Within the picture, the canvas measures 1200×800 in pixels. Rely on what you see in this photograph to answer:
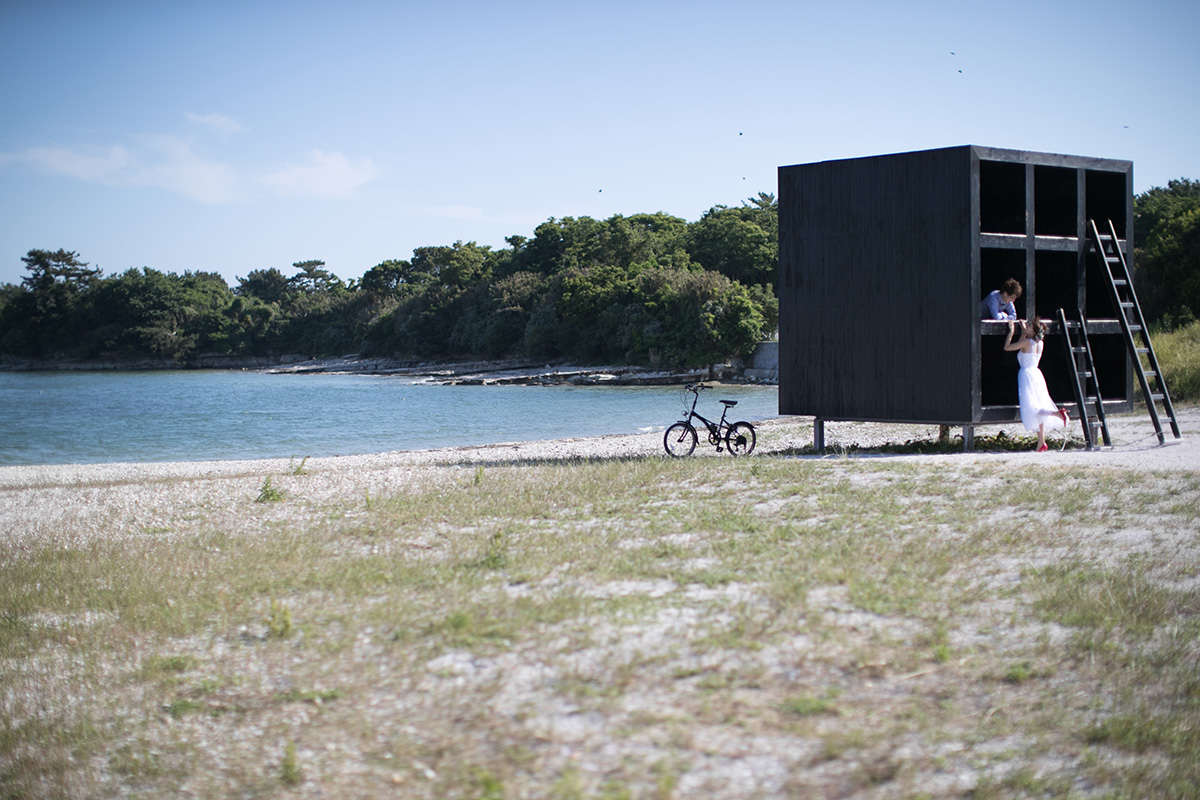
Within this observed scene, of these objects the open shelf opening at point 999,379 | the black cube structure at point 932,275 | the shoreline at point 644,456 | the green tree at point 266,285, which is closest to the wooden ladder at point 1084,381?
→ the black cube structure at point 932,275

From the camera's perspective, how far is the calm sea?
2809cm

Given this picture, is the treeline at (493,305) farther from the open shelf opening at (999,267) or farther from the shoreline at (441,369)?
the open shelf opening at (999,267)

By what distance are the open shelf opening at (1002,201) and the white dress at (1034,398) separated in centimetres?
331

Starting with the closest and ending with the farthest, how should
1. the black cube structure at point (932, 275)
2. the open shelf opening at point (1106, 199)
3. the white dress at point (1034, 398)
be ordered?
the white dress at point (1034, 398), the black cube structure at point (932, 275), the open shelf opening at point (1106, 199)

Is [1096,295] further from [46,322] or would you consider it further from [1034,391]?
[46,322]

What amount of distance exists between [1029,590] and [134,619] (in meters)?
6.22

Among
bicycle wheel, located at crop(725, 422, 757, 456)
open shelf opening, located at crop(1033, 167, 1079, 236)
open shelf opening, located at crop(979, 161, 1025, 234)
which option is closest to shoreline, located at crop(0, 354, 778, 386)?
bicycle wheel, located at crop(725, 422, 757, 456)

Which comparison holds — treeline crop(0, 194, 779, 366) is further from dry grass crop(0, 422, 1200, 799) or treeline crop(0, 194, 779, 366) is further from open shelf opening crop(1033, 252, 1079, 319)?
dry grass crop(0, 422, 1200, 799)

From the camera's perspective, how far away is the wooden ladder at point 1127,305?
12734mm

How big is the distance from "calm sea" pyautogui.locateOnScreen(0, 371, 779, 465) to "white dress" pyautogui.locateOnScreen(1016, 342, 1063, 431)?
18507 mm

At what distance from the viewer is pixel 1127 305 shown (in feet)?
43.2

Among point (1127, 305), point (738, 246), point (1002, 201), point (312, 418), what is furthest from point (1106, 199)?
point (738, 246)

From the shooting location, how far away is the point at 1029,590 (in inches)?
223

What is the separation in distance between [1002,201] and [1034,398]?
4.40 meters
